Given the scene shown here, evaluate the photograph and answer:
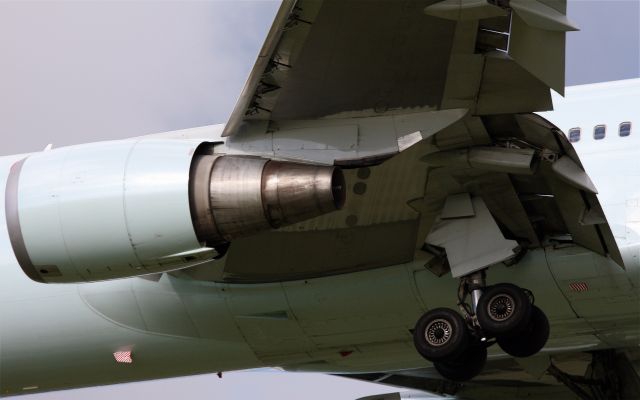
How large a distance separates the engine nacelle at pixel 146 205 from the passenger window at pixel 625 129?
121 inches

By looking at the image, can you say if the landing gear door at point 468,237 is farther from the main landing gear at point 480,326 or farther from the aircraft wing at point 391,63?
the aircraft wing at point 391,63

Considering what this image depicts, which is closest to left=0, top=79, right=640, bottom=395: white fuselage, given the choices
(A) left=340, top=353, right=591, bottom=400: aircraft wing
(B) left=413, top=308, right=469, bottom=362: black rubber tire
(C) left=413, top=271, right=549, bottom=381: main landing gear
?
(C) left=413, top=271, right=549, bottom=381: main landing gear

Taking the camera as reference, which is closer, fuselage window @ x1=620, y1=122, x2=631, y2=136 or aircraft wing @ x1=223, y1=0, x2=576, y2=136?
aircraft wing @ x1=223, y1=0, x2=576, y2=136

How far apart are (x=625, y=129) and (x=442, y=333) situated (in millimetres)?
2863

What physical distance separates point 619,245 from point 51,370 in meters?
6.40

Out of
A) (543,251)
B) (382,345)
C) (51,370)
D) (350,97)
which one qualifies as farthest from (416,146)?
(51,370)

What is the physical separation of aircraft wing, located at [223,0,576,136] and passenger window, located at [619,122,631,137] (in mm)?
1607

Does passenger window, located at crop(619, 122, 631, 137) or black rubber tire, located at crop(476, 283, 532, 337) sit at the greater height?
passenger window, located at crop(619, 122, 631, 137)

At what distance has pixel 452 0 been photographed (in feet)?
36.4

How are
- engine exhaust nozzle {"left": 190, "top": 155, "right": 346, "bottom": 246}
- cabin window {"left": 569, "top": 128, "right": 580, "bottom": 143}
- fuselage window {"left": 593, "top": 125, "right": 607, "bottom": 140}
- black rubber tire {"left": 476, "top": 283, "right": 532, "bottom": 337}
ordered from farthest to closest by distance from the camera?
cabin window {"left": 569, "top": 128, "right": 580, "bottom": 143} → fuselage window {"left": 593, "top": 125, "right": 607, "bottom": 140} → black rubber tire {"left": 476, "top": 283, "right": 532, "bottom": 337} → engine exhaust nozzle {"left": 190, "top": 155, "right": 346, "bottom": 246}

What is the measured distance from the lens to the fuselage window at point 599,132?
1349 centimetres

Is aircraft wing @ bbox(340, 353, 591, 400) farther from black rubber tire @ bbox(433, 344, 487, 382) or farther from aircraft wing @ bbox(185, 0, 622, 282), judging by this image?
aircraft wing @ bbox(185, 0, 622, 282)

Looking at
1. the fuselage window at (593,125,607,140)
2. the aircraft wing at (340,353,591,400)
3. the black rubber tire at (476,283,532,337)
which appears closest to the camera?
the black rubber tire at (476,283,532,337)

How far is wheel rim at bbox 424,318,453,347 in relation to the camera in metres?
12.8
